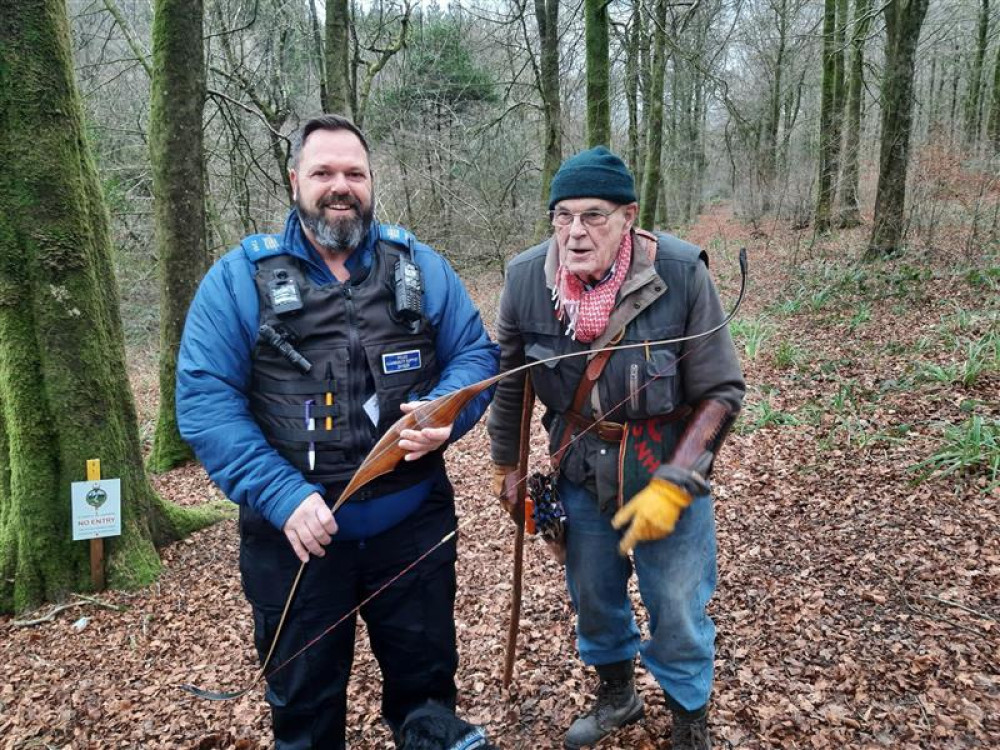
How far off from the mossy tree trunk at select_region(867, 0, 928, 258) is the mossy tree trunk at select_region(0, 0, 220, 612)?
10.4 metres

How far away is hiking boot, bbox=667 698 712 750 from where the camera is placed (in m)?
2.48

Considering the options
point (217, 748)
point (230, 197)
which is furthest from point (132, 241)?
point (217, 748)

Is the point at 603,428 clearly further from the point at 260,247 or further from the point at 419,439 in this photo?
the point at 260,247

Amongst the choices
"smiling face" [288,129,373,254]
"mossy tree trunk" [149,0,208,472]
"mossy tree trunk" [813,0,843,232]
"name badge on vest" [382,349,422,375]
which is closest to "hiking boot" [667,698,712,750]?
"name badge on vest" [382,349,422,375]

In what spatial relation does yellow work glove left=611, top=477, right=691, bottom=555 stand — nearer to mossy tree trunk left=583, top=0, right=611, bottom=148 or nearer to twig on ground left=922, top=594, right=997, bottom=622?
twig on ground left=922, top=594, right=997, bottom=622

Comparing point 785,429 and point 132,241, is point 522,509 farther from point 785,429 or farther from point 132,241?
point 132,241

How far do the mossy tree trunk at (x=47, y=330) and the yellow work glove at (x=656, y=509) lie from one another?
3.67 m

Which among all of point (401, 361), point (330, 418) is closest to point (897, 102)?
point (401, 361)

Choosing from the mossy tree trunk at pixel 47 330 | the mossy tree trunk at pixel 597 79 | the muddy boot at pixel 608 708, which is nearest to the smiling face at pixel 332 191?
the muddy boot at pixel 608 708

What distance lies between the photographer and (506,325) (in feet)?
8.36

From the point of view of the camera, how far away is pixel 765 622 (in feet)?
11.7

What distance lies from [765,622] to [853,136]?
1249cm

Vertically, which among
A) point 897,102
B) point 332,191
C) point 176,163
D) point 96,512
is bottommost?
point 96,512

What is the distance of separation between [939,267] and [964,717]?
8653 mm
